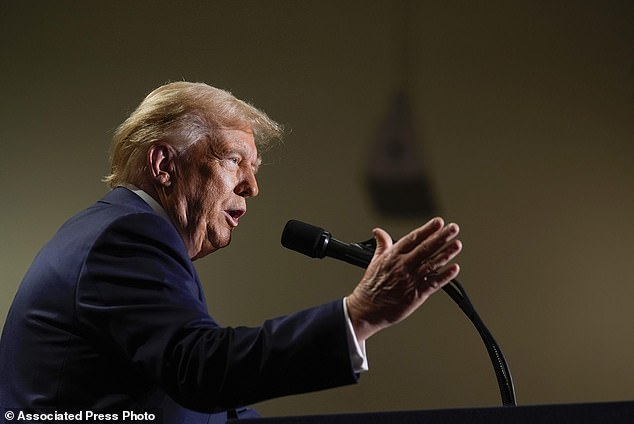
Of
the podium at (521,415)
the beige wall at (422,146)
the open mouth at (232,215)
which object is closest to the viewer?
the podium at (521,415)

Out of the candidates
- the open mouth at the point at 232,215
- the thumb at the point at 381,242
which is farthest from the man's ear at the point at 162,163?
the thumb at the point at 381,242

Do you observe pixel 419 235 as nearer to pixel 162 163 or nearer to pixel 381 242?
pixel 381 242

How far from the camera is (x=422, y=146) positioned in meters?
2.64

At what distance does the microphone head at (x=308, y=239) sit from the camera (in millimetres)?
1343

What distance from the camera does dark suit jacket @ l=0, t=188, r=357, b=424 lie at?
93 centimetres

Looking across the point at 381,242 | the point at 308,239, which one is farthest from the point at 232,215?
the point at 381,242

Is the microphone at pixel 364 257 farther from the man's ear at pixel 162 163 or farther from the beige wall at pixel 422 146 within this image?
the beige wall at pixel 422 146

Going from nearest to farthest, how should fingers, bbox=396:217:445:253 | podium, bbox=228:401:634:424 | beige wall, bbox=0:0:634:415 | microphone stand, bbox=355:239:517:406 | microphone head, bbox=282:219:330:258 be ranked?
podium, bbox=228:401:634:424
fingers, bbox=396:217:445:253
microphone stand, bbox=355:239:517:406
microphone head, bbox=282:219:330:258
beige wall, bbox=0:0:634:415

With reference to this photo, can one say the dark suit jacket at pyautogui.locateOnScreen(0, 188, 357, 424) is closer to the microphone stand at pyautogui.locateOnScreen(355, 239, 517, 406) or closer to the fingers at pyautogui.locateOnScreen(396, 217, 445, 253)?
the fingers at pyautogui.locateOnScreen(396, 217, 445, 253)

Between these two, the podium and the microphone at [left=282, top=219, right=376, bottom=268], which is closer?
the podium

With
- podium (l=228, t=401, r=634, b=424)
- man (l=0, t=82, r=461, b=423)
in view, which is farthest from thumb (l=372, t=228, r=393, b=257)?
podium (l=228, t=401, r=634, b=424)

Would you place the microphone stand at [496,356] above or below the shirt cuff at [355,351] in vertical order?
below

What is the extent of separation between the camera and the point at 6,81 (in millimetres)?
2750

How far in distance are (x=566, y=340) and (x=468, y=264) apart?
1.27 feet
